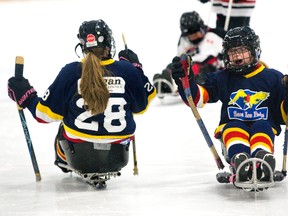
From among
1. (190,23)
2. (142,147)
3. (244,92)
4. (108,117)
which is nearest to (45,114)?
(108,117)

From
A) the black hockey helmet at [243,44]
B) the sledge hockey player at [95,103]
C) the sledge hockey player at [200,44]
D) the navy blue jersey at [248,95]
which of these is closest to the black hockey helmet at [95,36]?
the sledge hockey player at [95,103]

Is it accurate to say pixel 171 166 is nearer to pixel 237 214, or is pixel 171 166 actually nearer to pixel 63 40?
pixel 237 214

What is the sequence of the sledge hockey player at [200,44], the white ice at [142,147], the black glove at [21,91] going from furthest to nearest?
the sledge hockey player at [200,44] → the black glove at [21,91] → the white ice at [142,147]

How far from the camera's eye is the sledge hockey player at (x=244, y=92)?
416 centimetres

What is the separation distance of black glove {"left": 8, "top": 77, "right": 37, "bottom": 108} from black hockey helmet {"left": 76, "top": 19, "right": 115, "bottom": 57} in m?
0.31

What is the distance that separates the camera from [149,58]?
8.04m

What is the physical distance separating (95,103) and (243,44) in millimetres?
699

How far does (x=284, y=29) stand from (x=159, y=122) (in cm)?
331

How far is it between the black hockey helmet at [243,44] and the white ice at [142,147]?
0.52m

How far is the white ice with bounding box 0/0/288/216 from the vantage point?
3.89 metres

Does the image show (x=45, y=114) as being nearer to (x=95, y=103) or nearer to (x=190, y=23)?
(x=95, y=103)

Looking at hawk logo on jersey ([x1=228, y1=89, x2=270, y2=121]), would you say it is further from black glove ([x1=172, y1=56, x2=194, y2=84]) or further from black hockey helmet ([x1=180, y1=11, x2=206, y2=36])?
black hockey helmet ([x1=180, y1=11, x2=206, y2=36])

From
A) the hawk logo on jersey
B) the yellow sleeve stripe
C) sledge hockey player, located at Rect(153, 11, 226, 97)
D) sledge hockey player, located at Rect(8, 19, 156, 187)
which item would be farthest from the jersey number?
sledge hockey player, located at Rect(153, 11, 226, 97)

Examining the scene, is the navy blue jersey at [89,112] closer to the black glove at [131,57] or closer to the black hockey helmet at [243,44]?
the black glove at [131,57]
